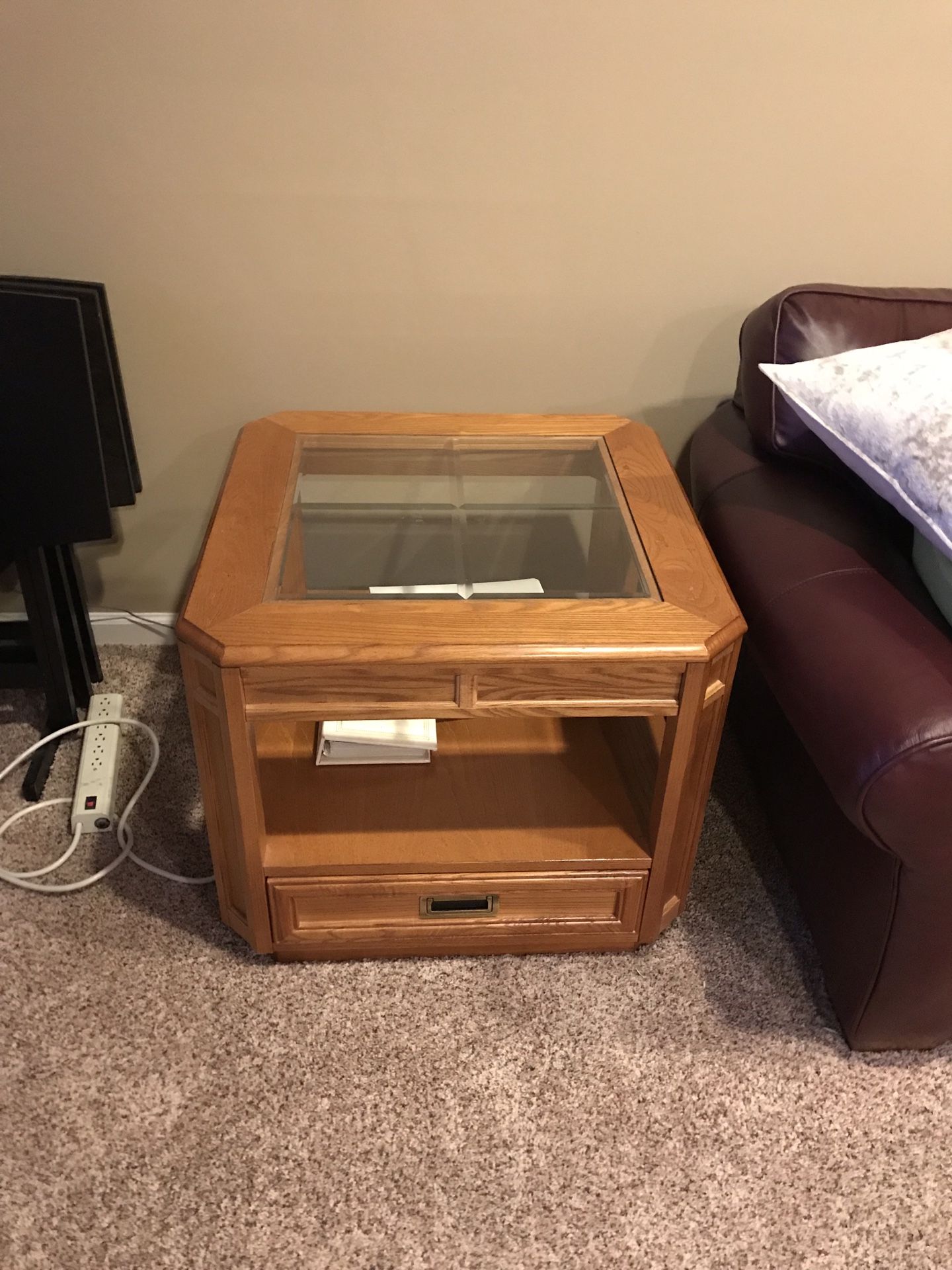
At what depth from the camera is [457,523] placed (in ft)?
4.02

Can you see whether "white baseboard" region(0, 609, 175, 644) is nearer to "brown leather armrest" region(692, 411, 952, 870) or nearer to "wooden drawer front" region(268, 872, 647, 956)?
"wooden drawer front" region(268, 872, 647, 956)

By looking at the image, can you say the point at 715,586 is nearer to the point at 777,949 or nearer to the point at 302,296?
the point at 777,949

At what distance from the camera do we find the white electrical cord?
1.31 metres

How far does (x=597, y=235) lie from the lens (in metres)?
1.41

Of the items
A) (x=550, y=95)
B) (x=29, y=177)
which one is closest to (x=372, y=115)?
(x=550, y=95)

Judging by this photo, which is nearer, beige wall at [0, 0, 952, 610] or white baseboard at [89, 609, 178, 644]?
beige wall at [0, 0, 952, 610]

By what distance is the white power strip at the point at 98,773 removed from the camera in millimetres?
1387

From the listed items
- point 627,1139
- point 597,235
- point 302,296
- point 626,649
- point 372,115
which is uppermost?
point 372,115

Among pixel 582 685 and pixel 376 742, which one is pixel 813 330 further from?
pixel 376 742

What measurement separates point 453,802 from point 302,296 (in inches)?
32.8

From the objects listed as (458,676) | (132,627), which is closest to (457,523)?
(458,676)

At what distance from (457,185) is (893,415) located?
739mm

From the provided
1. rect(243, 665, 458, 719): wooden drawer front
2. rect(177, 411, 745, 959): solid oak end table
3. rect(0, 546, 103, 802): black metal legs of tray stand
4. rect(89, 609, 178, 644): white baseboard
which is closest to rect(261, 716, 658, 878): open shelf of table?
rect(177, 411, 745, 959): solid oak end table

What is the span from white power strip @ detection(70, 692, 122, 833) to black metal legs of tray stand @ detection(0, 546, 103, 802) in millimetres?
52
